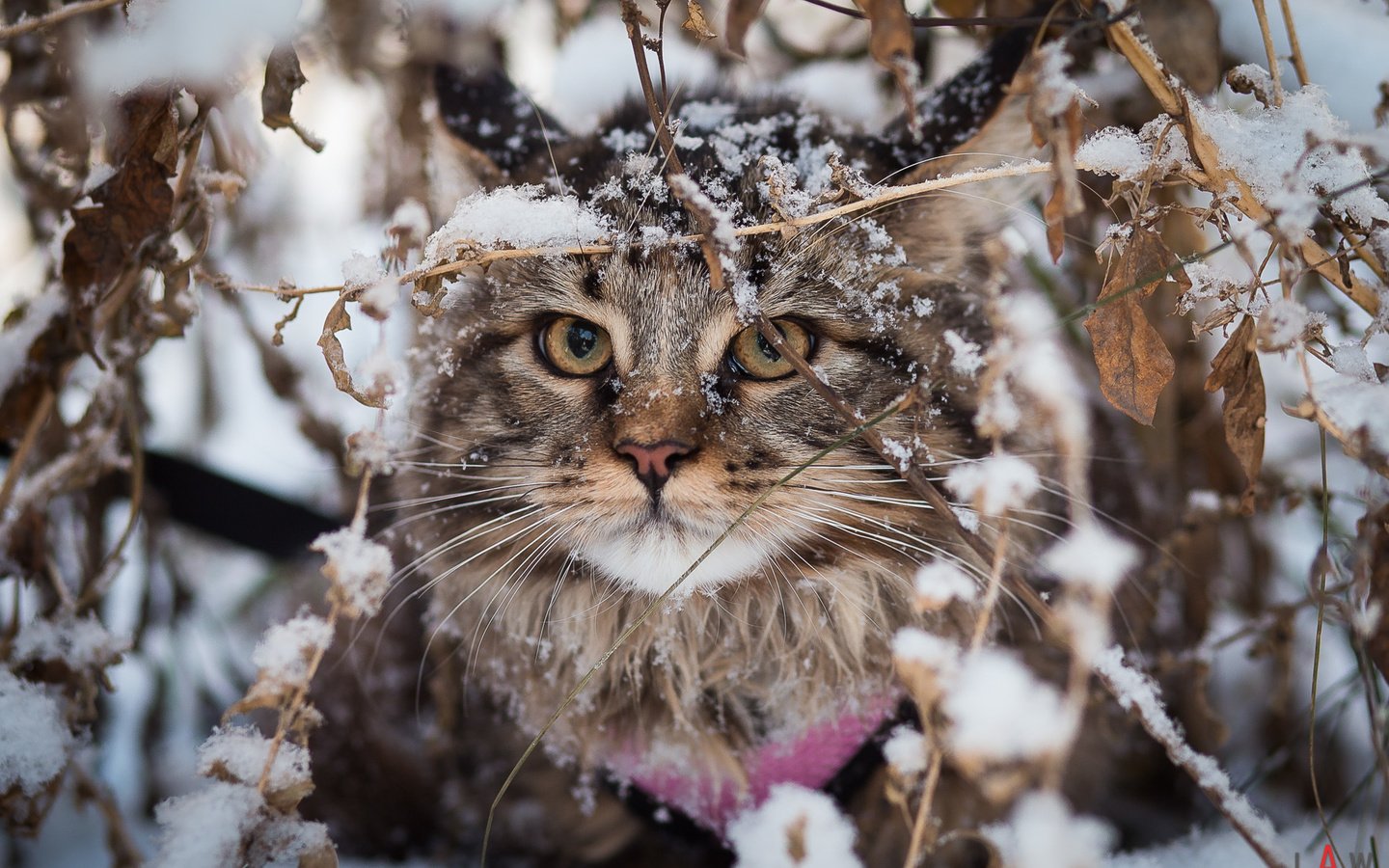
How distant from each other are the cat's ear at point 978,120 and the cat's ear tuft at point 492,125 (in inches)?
25.1

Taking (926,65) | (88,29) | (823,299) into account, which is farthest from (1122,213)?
(88,29)

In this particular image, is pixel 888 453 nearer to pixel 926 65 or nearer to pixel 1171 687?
pixel 1171 687

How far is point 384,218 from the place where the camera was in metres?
2.55

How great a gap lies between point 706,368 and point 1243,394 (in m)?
0.72

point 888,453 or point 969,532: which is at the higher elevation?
point 888,453

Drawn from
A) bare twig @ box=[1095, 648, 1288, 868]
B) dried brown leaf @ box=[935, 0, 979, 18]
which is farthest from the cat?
bare twig @ box=[1095, 648, 1288, 868]

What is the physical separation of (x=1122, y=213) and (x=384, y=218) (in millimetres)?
1890

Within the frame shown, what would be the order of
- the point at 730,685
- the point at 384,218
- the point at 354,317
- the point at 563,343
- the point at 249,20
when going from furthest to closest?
the point at 354,317
the point at 384,218
the point at 730,685
the point at 563,343
the point at 249,20

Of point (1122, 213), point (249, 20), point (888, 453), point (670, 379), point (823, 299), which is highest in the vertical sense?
point (1122, 213)

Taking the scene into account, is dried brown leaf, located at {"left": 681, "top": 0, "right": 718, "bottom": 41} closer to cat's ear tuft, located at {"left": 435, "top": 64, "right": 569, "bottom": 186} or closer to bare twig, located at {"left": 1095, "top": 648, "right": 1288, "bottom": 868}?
cat's ear tuft, located at {"left": 435, "top": 64, "right": 569, "bottom": 186}

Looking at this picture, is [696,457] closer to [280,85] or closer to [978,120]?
[978,120]

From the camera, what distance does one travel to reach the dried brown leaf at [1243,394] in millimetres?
1127

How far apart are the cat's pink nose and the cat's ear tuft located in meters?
0.58

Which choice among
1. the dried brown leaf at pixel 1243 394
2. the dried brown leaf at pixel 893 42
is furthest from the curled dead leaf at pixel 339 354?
the dried brown leaf at pixel 1243 394
